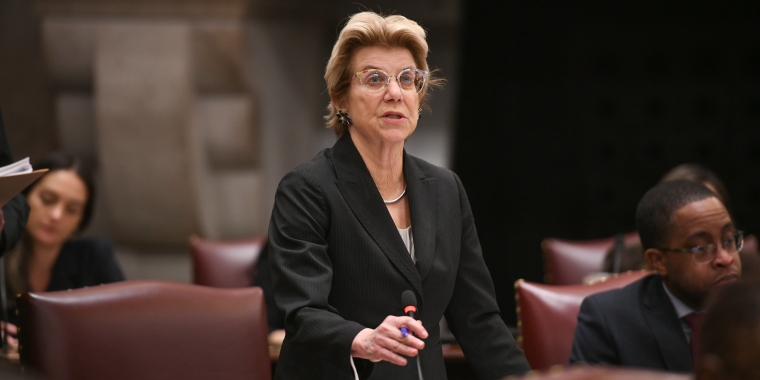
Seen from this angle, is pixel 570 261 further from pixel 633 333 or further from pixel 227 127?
pixel 227 127

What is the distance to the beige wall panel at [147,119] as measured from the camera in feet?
13.5

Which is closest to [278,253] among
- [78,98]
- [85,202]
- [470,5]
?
[85,202]

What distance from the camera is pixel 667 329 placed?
2.18 meters

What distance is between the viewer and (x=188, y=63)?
13.5 ft

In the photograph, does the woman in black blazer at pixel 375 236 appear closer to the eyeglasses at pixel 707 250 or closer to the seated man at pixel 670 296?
the seated man at pixel 670 296

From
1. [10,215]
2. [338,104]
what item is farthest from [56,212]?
[338,104]

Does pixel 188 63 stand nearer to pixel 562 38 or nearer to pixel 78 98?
pixel 78 98

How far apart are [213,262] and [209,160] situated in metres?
0.77

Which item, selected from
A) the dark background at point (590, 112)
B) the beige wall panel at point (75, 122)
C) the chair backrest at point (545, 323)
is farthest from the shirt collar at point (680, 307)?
the beige wall panel at point (75, 122)

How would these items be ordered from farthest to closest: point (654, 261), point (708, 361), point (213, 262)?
1. point (213, 262)
2. point (654, 261)
3. point (708, 361)

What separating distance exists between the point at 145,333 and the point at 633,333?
3.96 ft

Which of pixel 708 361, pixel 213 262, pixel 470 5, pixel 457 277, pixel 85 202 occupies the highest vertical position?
pixel 470 5

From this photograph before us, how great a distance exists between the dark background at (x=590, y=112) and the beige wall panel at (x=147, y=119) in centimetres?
159

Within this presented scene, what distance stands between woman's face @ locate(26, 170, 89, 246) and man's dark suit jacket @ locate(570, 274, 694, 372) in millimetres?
2139
